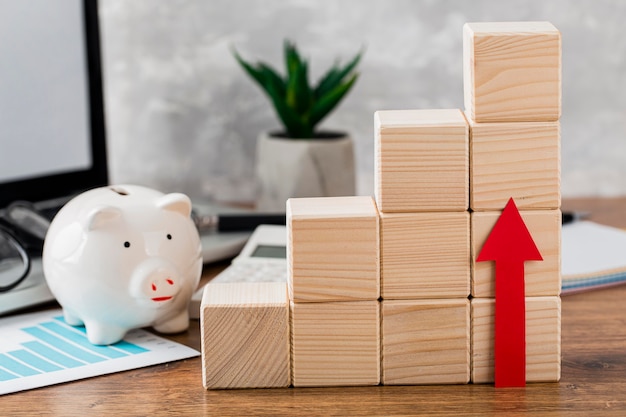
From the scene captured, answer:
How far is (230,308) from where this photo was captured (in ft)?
2.23

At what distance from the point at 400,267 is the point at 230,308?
135 mm

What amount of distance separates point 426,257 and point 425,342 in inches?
2.7

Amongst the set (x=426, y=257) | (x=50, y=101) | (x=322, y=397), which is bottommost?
(x=322, y=397)

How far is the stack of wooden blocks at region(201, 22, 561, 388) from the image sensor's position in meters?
0.66

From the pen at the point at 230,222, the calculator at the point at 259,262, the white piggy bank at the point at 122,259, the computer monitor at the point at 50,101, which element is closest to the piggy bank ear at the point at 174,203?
the white piggy bank at the point at 122,259

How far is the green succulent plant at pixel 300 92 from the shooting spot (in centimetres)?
124

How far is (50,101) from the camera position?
1.19m

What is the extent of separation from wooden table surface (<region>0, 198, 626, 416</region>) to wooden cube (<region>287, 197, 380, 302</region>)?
0.25 feet

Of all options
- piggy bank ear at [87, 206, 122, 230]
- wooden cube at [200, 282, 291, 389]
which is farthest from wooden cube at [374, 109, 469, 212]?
piggy bank ear at [87, 206, 122, 230]

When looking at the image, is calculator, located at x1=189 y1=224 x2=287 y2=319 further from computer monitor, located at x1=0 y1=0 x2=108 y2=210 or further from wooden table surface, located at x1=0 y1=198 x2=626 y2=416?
computer monitor, located at x1=0 y1=0 x2=108 y2=210

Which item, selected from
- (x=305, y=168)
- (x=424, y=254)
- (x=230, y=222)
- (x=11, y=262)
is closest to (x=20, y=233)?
(x=11, y=262)

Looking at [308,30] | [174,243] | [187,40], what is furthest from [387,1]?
[174,243]

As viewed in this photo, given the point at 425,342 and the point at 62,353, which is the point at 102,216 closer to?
the point at 62,353

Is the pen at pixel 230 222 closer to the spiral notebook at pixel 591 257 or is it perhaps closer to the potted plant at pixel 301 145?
the potted plant at pixel 301 145
